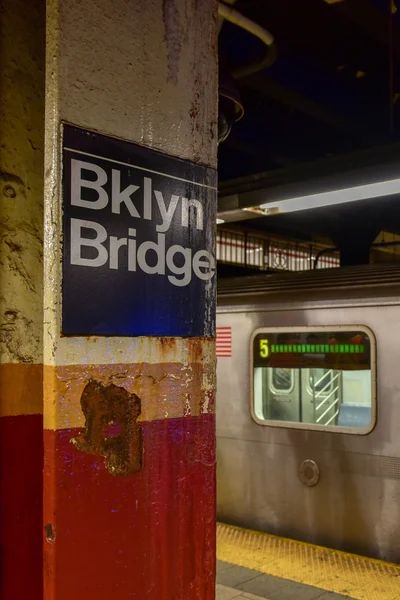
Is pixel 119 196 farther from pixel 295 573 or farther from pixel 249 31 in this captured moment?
pixel 295 573

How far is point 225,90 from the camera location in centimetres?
379

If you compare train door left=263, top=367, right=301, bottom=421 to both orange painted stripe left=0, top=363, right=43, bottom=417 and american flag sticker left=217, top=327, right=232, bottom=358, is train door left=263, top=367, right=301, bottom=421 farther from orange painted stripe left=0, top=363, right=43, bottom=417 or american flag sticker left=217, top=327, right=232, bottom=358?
orange painted stripe left=0, top=363, right=43, bottom=417

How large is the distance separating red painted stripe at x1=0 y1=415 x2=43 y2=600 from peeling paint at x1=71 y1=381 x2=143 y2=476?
0.85 feet

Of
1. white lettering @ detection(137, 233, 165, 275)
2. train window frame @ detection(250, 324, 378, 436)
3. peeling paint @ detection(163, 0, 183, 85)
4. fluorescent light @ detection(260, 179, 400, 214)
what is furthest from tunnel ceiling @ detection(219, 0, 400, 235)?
white lettering @ detection(137, 233, 165, 275)

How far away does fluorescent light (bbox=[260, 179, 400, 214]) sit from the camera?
4.23 meters

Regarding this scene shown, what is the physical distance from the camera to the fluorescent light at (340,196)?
4.23m

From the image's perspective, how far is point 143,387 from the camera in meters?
1.98

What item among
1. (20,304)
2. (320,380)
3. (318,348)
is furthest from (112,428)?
(320,380)

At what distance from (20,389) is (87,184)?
2.32ft

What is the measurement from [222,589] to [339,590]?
0.88 metres

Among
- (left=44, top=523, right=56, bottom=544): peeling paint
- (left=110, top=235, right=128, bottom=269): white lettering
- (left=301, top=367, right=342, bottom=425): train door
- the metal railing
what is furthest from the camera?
the metal railing

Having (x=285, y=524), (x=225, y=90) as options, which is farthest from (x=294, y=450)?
(x=225, y=90)

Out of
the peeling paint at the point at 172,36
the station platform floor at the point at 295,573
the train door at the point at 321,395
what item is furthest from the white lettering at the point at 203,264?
the train door at the point at 321,395

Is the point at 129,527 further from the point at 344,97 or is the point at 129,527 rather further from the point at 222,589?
the point at 344,97
